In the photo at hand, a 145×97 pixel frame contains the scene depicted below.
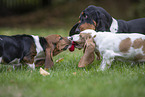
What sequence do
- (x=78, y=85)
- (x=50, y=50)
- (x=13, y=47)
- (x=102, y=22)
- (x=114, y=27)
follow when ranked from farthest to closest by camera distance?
(x=114, y=27), (x=102, y=22), (x=50, y=50), (x=13, y=47), (x=78, y=85)

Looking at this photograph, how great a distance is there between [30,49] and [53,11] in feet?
41.7

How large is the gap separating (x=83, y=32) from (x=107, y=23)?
81 cm

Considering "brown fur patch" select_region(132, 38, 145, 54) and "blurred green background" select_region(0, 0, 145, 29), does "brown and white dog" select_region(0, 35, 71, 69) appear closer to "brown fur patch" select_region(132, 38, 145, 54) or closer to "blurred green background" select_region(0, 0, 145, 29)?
"brown fur patch" select_region(132, 38, 145, 54)

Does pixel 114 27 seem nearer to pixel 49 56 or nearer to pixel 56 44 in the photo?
pixel 56 44

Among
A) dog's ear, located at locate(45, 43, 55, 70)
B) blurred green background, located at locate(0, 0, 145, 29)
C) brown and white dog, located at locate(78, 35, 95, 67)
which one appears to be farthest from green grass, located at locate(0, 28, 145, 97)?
blurred green background, located at locate(0, 0, 145, 29)

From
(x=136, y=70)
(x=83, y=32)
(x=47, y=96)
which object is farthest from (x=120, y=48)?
(x=47, y=96)

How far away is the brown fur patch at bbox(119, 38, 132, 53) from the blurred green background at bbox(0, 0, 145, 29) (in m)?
9.89

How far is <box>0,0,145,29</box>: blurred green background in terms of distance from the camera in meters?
14.8

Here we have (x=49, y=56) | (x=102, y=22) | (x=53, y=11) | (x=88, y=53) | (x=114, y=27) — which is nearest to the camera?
(x=88, y=53)

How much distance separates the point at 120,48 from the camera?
4.23m

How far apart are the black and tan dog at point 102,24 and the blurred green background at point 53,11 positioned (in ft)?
28.6

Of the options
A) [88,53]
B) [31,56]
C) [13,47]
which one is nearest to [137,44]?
[88,53]

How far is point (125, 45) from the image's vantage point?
4.21m

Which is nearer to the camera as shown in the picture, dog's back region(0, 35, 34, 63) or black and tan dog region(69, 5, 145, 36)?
dog's back region(0, 35, 34, 63)
